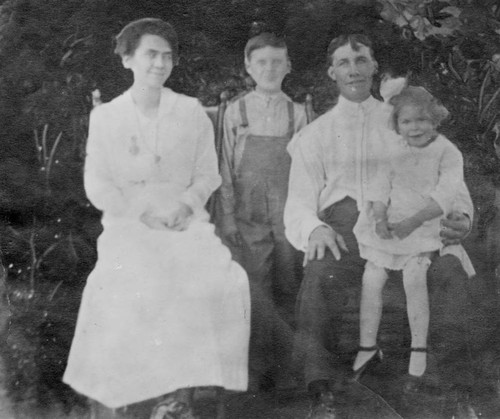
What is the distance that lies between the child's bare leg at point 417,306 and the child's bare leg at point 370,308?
0.19 m

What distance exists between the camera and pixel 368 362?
247 inches

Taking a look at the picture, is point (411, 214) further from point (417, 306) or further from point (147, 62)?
point (147, 62)

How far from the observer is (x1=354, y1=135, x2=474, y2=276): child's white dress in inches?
252

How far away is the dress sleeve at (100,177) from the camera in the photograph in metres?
6.26

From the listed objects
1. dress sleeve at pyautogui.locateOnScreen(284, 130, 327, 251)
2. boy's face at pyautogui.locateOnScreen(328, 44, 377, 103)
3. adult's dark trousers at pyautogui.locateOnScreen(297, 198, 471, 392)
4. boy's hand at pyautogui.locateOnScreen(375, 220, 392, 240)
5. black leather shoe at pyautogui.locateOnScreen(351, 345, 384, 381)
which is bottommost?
black leather shoe at pyautogui.locateOnScreen(351, 345, 384, 381)

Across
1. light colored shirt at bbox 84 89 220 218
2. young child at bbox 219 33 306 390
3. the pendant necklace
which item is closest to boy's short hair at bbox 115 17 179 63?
light colored shirt at bbox 84 89 220 218

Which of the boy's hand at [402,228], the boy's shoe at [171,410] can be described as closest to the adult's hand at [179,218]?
the boy's shoe at [171,410]

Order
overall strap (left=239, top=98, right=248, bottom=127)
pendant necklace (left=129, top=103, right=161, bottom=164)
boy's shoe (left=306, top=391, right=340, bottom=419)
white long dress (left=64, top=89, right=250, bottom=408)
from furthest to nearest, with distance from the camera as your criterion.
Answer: overall strap (left=239, top=98, right=248, bottom=127)
pendant necklace (left=129, top=103, right=161, bottom=164)
boy's shoe (left=306, top=391, right=340, bottom=419)
white long dress (left=64, top=89, right=250, bottom=408)

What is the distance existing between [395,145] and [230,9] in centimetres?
149

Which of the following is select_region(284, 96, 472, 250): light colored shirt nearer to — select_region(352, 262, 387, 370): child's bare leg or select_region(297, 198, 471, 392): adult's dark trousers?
select_region(297, 198, 471, 392): adult's dark trousers

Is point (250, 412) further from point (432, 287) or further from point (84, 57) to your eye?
point (84, 57)

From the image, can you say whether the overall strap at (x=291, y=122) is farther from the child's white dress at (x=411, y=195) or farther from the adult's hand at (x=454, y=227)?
the adult's hand at (x=454, y=227)

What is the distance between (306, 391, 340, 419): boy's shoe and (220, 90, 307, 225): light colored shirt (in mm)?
1428

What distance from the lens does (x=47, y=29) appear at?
641 centimetres
